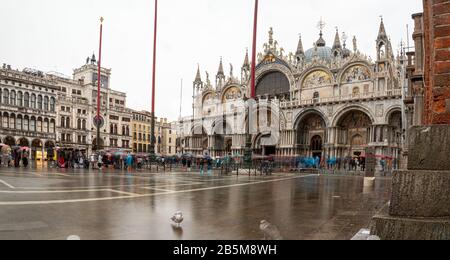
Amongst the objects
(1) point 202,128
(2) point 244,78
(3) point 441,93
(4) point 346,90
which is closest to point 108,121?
(1) point 202,128

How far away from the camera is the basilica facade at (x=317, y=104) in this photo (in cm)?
3919

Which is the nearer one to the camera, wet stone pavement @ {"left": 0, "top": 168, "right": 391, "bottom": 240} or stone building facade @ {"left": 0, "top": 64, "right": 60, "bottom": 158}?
wet stone pavement @ {"left": 0, "top": 168, "right": 391, "bottom": 240}

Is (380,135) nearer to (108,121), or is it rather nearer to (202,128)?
(202,128)

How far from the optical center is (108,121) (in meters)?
72.7

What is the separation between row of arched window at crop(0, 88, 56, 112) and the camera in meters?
54.5

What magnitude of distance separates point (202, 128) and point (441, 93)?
193 feet

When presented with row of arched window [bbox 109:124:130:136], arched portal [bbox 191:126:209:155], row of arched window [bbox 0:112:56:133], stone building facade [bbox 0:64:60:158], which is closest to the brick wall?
arched portal [bbox 191:126:209:155]

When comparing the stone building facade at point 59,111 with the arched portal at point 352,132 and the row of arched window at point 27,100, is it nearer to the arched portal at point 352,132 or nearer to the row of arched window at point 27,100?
the row of arched window at point 27,100

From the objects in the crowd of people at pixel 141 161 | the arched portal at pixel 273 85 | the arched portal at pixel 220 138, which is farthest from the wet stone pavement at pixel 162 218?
the arched portal at pixel 220 138

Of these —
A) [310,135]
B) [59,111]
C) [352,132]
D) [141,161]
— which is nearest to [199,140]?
[310,135]

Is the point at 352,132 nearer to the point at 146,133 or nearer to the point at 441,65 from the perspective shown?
the point at 441,65

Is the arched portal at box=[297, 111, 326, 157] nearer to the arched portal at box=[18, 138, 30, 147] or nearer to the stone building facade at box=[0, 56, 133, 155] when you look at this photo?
the stone building facade at box=[0, 56, 133, 155]

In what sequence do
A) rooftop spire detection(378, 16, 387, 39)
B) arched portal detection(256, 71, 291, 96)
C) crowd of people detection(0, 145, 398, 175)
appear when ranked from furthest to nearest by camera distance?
arched portal detection(256, 71, 291, 96) < rooftop spire detection(378, 16, 387, 39) < crowd of people detection(0, 145, 398, 175)

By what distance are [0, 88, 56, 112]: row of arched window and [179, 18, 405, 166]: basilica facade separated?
2657cm
